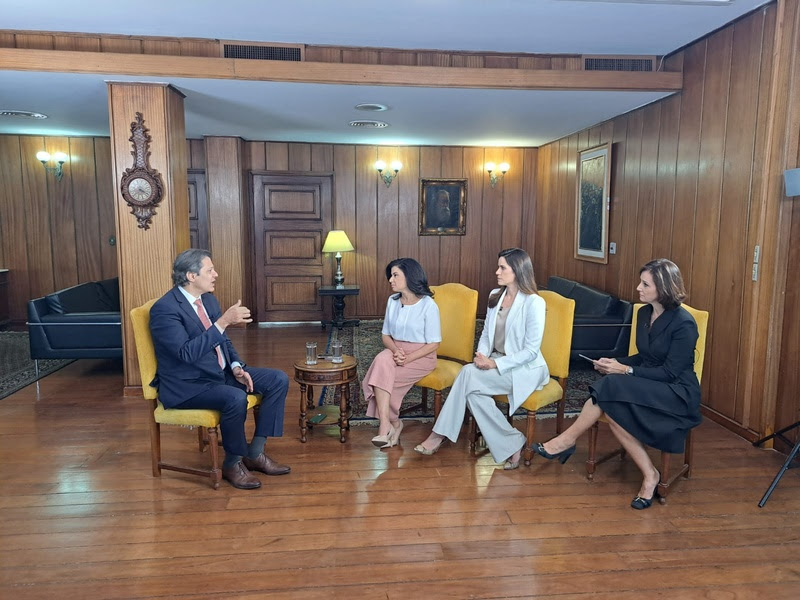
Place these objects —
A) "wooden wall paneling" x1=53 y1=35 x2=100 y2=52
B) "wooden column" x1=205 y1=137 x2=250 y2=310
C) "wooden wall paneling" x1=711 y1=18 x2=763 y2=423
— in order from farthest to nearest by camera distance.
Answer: "wooden column" x1=205 y1=137 x2=250 y2=310 → "wooden wall paneling" x1=53 y1=35 x2=100 y2=52 → "wooden wall paneling" x1=711 y1=18 x2=763 y2=423

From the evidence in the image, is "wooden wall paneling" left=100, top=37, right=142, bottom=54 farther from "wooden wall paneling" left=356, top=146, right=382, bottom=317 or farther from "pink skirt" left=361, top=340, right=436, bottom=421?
"wooden wall paneling" left=356, top=146, right=382, bottom=317

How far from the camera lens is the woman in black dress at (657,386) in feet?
10.2

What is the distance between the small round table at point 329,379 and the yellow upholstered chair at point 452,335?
20.2 inches

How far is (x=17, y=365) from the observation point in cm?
620

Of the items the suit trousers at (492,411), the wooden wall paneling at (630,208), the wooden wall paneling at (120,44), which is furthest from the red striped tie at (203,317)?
the wooden wall paneling at (630,208)

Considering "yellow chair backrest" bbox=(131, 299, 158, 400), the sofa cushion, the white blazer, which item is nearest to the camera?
"yellow chair backrest" bbox=(131, 299, 158, 400)

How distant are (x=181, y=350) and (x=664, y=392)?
2.58m

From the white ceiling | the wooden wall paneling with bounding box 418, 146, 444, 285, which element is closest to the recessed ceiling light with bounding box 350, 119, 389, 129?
the white ceiling

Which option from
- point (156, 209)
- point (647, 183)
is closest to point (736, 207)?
point (647, 183)

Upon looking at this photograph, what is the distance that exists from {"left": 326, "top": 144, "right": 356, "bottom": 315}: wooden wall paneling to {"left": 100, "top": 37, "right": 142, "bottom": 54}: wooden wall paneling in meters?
4.23

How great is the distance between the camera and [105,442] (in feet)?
13.3

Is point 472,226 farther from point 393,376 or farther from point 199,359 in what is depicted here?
point 199,359

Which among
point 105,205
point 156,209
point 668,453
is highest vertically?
point 105,205

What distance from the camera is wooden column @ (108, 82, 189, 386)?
478 centimetres
